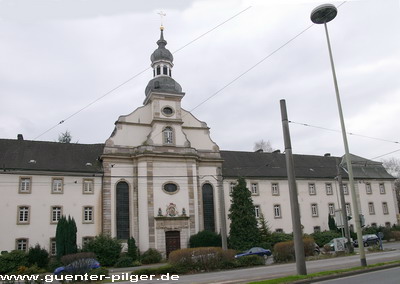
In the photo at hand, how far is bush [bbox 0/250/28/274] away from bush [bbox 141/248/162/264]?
911cm

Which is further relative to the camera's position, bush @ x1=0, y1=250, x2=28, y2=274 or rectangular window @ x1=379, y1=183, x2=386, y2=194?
rectangular window @ x1=379, y1=183, x2=386, y2=194

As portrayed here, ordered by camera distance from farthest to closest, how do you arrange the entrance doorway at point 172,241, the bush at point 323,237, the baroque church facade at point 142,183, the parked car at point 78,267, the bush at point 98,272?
the bush at point 323,237 < the entrance doorway at point 172,241 < the baroque church facade at point 142,183 < the bush at point 98,272 < the parked car at point 78,267

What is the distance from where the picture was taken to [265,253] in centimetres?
3195

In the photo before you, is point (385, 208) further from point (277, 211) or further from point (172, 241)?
point (172, 241)

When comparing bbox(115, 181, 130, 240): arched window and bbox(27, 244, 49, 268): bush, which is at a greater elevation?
bbox(115, 181, 130, 240): arched window

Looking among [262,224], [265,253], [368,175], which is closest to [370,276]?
[265,253]

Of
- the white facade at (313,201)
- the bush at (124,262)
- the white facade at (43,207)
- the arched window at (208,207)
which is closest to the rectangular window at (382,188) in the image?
the white facade at (313,201)

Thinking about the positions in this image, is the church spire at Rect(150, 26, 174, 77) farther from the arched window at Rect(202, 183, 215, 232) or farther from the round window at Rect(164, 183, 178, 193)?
the arched window at Rect(202, 183, 215, 232)

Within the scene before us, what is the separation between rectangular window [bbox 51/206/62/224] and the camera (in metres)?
34.0

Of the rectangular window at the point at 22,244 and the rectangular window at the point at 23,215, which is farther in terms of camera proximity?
the rectangular window at the point at 23,215

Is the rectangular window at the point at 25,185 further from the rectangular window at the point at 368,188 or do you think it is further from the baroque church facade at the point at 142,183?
the rectangular window at the point at 368,188

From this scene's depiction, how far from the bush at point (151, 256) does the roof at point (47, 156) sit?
879cm

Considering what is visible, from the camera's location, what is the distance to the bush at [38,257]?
1209 inches

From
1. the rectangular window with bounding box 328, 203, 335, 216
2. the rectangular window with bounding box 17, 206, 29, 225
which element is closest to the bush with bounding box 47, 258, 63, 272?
Answer: the rectangular window with bounding box 17, 206, 29, 225
